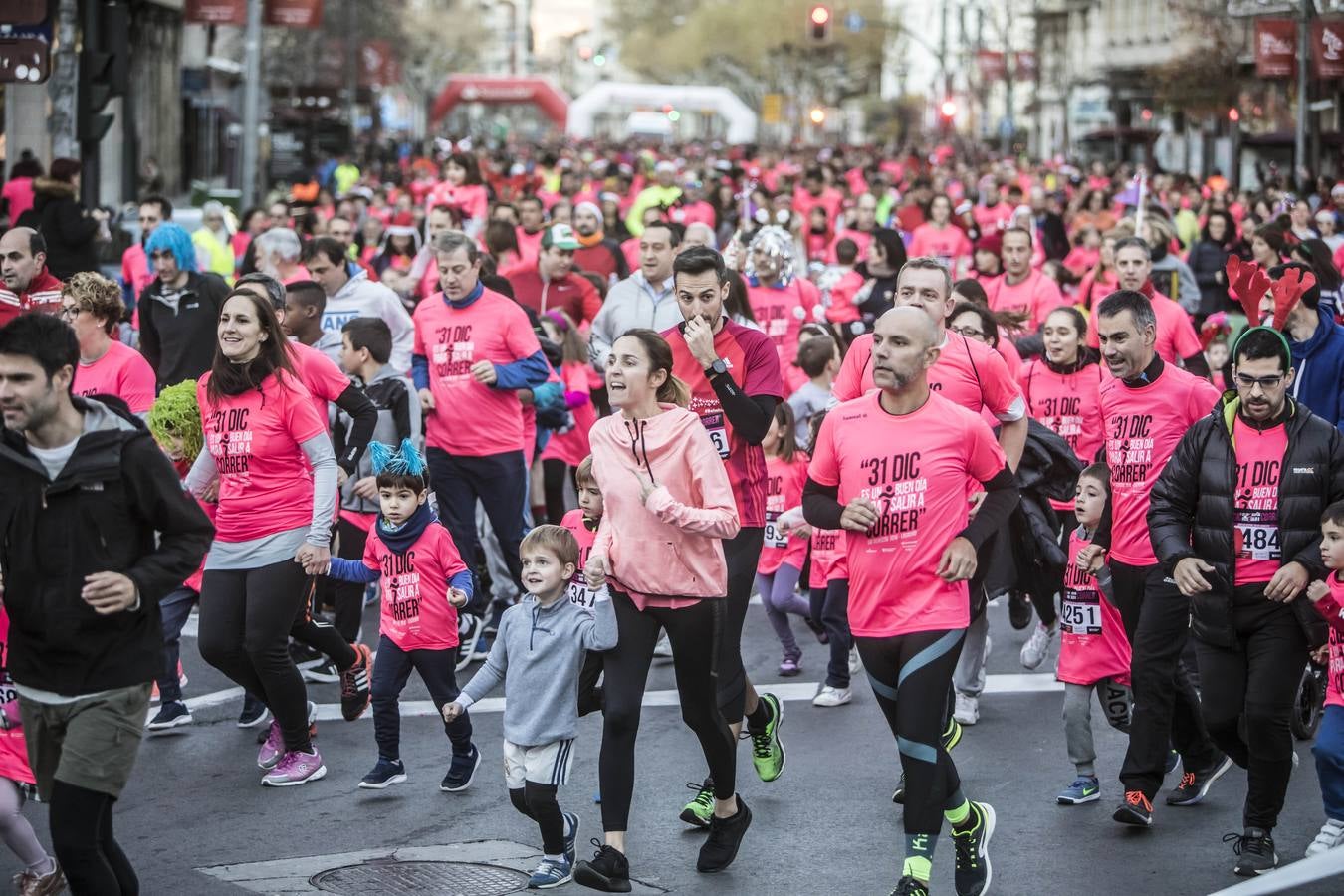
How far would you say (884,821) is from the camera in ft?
24.9

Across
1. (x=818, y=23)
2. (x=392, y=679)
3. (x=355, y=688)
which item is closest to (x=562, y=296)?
(x=355, y=688)

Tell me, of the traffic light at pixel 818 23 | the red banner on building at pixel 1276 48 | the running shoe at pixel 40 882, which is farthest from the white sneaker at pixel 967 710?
the traffic light at pixel 818 23

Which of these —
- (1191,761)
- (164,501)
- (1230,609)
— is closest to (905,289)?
(1230,609)

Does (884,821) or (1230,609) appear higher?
(1230,609)

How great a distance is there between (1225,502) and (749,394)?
172 cm

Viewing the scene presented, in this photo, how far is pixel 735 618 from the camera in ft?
24.4

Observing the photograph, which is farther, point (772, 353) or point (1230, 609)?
point (772, 353)

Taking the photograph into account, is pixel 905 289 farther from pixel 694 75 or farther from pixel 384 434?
pixel 694 75

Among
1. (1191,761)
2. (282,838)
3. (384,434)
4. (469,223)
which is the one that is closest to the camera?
(282,838)

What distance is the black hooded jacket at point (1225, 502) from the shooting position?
22.5 ft

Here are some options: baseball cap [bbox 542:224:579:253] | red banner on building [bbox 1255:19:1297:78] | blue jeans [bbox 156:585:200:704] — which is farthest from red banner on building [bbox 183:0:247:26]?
blue jeans [bbox 156:585:200:704]

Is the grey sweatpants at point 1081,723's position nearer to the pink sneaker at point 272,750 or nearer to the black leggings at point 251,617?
the black leggings at point 251,617

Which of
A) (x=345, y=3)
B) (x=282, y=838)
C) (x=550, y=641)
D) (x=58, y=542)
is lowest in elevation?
(x=282, y=838)

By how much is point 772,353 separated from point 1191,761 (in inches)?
88.9
